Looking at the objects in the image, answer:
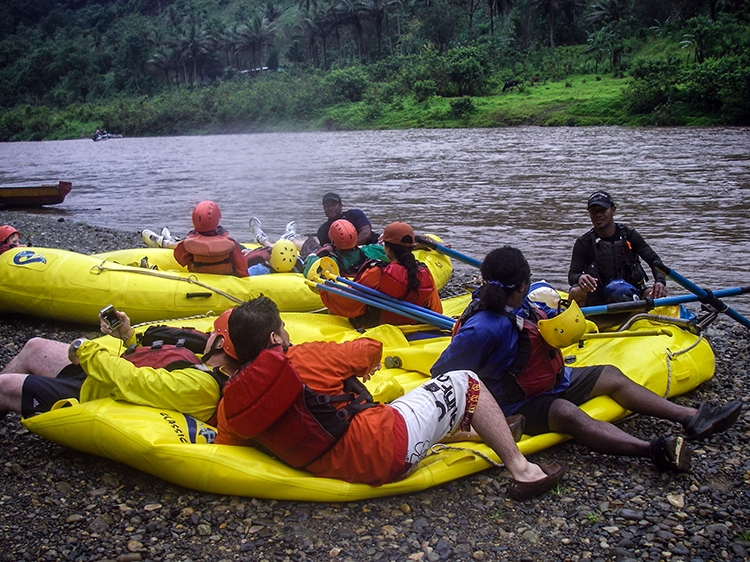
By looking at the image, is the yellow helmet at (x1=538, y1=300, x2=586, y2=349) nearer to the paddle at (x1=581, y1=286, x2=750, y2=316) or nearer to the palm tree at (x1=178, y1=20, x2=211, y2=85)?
the paddle at (x1=581, y1=286, x2=750, y2=316)

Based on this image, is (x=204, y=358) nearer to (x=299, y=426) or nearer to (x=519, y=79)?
(x=299, y=426)

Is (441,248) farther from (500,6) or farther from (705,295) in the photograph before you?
(500,6)

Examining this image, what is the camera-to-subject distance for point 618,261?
4949 millimetres

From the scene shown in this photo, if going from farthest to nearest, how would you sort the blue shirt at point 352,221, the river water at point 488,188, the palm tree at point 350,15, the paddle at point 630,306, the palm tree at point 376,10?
1. the palm tree at point 350,15
2. the palm tree at point 376,10
3. the river water at point 488,188
4. the blue shirt at point 352,221
5. the paddle at point 630,306

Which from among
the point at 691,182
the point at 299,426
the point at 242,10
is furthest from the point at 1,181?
the point at 242,10

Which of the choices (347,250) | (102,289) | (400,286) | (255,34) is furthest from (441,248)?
(255,34)

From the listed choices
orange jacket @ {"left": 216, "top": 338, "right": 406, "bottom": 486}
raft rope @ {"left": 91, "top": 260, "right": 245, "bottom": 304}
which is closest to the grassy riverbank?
raft rope @ {"left": 91, "top": 260, "right": 245, "bottom": 304}

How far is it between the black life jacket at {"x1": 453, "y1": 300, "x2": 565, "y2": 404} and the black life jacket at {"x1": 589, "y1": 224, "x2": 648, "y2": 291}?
1.59 meters

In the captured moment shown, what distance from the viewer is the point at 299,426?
9.64ft

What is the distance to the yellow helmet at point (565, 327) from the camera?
323 centimetres

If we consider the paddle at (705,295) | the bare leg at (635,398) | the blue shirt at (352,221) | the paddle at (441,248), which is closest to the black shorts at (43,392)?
the bare leg at (635,398)

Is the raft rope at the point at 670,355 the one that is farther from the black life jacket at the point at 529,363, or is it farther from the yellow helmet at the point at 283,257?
the yellow helmet at the point at 283,257

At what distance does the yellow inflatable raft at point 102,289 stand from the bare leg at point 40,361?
6.29 feet

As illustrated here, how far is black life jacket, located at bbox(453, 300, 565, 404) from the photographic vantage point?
3355 millimetres
